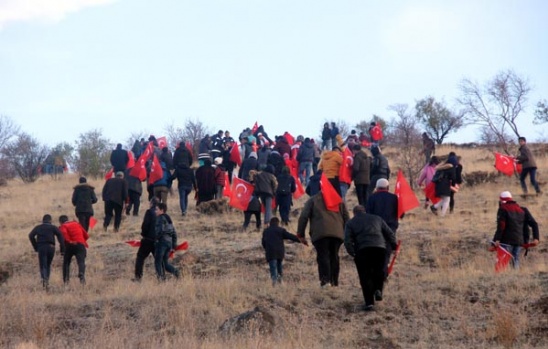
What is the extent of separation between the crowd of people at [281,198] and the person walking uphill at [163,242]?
0.02 meters

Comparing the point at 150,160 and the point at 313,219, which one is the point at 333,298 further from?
the point at 150,160

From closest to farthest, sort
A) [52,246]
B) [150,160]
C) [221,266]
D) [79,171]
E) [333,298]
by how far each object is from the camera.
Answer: [333,298] → [52,246] → [221,266] → [150,160] → [79,171]

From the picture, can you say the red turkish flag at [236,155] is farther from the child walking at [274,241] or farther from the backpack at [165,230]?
the child walking at [274,241]

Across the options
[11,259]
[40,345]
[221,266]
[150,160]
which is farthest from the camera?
[150,160]

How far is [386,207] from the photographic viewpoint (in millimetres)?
15195

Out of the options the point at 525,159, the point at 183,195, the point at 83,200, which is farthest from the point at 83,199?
the point at 525,159

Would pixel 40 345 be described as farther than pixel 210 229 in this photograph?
No

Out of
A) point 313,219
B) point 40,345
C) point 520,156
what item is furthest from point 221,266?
point 520,156

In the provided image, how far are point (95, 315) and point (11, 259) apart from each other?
7614 mm

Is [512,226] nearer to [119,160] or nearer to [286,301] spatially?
[286,301]

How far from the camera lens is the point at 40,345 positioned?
43.8ft

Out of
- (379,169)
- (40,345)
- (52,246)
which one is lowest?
(40,345)

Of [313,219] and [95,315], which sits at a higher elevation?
[313,219]

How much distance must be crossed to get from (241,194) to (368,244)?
31.7 ft
